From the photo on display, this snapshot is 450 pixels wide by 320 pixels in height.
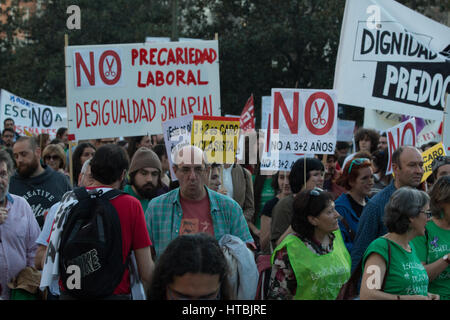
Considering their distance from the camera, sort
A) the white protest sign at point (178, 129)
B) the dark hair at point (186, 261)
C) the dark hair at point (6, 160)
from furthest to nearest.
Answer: the white protest sign at point (178, 129) → the dark hair at point (6, 160) → the dark hair at point (186, 261)

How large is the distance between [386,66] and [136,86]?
2842 millimetres

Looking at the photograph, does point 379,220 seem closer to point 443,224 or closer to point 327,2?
point 443,224

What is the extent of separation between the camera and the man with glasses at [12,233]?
16.3 ft

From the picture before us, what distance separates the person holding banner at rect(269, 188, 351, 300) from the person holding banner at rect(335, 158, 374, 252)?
3.30 ft

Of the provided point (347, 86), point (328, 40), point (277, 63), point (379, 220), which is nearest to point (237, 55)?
point (277, 63)

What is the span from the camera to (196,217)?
16.2 ft

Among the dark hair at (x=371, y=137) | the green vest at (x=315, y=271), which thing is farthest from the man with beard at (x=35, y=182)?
the dark hair at (x=371, y=137)

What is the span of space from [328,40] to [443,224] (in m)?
22.5

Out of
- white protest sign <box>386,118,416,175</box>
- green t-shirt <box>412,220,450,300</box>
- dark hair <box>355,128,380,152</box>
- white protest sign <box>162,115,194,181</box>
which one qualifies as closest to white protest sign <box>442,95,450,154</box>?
white protest sign <box>386,118,416,175</box>

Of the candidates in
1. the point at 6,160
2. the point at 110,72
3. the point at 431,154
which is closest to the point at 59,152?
the point at 110,72

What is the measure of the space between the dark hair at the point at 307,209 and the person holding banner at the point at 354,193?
3.50 ft

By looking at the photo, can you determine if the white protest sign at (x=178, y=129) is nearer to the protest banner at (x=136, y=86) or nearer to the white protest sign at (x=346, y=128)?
the protest banner at (x=136, y=86)

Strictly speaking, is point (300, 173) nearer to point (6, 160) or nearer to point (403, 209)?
point (403, 209)

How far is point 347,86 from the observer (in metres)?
→ 8.26
